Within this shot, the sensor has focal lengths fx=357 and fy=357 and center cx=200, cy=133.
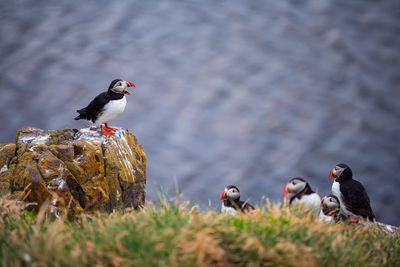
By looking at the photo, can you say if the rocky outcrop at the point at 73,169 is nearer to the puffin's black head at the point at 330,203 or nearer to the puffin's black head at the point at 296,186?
the puffin's black head at the point at 296,186

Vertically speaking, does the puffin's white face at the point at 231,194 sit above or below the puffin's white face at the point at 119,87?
below

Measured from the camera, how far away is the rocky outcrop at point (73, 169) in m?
5.47

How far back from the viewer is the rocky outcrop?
5473mm

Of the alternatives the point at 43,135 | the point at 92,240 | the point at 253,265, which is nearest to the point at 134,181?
the point at 43,135

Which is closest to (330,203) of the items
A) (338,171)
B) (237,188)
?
(338,171)

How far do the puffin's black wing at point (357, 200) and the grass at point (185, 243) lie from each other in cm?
275

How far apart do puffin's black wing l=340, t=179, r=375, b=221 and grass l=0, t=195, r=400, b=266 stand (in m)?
2.75

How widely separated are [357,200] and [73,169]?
5003 mm

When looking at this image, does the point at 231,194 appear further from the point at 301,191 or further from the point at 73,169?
the point at 73,169

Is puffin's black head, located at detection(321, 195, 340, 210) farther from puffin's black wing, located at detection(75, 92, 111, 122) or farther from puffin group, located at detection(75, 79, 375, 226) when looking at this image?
puffin's black wing, located at detection(75, 92, 111, 122)

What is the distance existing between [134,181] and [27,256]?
4090 millimetres

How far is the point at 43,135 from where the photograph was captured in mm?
6836

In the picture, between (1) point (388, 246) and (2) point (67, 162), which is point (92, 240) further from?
(1) point (388, 246)

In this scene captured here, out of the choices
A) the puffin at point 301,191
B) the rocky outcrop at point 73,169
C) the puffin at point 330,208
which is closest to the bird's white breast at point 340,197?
the puffin at point 330,208
